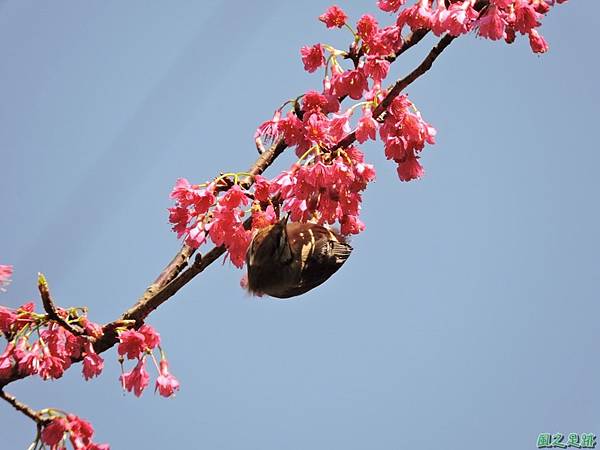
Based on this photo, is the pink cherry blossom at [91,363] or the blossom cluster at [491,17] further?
the pink cherry blossom at [91,363]

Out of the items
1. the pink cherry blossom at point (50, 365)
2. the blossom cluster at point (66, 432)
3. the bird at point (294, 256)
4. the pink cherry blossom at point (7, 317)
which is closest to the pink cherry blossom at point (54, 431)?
the blossom cluster at point (66, 432)

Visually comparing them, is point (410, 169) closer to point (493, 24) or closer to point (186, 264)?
point (493, 24)

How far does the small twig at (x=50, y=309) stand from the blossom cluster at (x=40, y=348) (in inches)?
4.4

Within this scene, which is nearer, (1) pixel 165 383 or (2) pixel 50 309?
(2) pixel 50 309

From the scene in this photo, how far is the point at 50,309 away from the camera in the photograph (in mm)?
3680

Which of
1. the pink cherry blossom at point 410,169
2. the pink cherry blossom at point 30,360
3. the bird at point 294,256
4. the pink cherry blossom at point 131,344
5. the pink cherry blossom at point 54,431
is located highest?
the pink cherry blossom at point 410,169

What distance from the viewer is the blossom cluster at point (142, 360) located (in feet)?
13.2

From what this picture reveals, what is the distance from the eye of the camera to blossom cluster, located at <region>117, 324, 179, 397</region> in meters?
4.02

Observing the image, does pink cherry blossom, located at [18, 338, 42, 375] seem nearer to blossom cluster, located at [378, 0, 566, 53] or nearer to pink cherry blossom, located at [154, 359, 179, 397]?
pink cherry blossom, located at [154, 359, 179, 397]

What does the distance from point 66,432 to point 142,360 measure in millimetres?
509

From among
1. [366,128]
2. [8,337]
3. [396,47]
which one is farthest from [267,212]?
[8,337]

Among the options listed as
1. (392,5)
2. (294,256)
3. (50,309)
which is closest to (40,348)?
(50,309)

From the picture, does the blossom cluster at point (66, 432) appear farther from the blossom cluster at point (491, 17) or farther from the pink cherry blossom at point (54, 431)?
the blossom cluster at point (491, 17)

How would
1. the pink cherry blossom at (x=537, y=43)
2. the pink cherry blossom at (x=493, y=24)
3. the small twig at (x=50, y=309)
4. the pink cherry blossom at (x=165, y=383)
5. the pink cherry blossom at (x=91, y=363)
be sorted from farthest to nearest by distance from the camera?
1. the pink cherry blossom at (x=165, y=383)
2. the pink cherry blossom at (x=91, y=363)
3. the pink cherry blossom at (x=537, y=43)
4. the pink cherry blossom at (x=493, y=24)
5. the small twig at (x=50, y=309)
